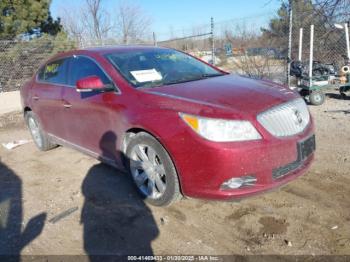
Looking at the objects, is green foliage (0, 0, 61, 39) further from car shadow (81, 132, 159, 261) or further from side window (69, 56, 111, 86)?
car shadow (81, 132, 159, 261)

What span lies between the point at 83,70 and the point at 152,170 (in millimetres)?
1768

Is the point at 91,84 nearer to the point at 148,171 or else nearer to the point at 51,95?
the point at 148,171

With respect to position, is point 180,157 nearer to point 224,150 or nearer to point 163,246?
point 224,150

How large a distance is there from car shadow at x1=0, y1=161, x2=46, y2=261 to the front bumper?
1.55 meters

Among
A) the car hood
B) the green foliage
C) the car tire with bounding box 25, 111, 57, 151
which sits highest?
the green foliage

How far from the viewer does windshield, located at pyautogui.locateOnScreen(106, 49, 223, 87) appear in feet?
13.1

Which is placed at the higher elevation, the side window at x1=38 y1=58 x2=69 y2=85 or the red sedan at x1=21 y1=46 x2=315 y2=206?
the side window at x1=38 y1=58 x2=69 y2=85

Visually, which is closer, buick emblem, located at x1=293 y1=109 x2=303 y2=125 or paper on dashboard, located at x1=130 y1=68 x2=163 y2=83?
buick emblem, located at x1=293 y1=109 x2=303 y2=125

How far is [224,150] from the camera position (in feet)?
9.83

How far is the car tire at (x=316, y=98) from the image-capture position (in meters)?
8.08

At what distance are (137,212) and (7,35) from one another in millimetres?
13191

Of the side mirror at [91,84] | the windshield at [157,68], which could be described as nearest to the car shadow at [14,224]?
the side mirror at [91,84]

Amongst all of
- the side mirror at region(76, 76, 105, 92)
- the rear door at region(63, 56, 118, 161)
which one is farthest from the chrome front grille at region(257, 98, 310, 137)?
the side mirror at region(76, 76, 105, 92)

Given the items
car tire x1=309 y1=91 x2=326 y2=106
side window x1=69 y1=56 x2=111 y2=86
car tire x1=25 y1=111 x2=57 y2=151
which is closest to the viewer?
side window x1=69 y1=56 x2=111 y2=86
